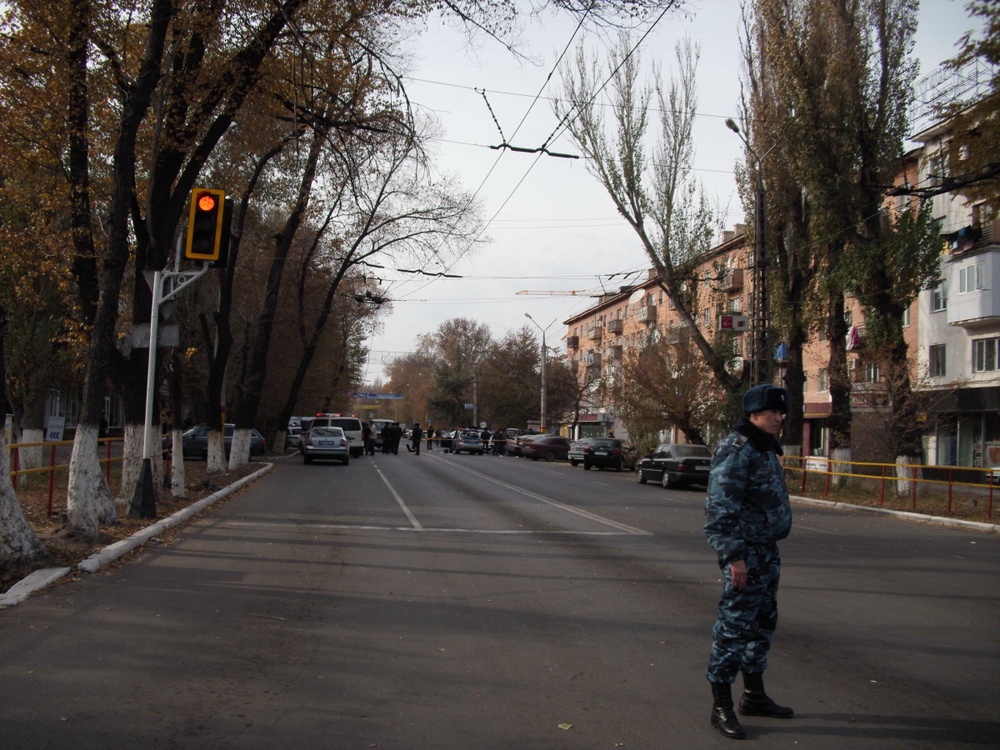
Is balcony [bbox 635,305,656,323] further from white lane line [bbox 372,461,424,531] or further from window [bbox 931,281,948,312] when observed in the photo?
white lane line [bbox 372,461,424,531]

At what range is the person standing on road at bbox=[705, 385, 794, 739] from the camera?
457cm

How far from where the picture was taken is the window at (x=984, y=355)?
110 ft

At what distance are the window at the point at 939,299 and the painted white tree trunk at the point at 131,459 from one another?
32.5 meters

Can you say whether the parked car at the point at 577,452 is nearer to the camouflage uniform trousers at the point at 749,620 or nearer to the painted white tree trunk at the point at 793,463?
the painted white tree trunk at the point at 793,463

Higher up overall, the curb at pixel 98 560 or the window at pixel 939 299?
the window at pixel 939 299

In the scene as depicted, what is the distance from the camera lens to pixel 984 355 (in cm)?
3422

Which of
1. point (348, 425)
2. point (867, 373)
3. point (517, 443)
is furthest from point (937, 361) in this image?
point (348, 425)

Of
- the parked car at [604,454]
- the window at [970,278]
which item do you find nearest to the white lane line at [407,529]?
the parked car at [604,454]

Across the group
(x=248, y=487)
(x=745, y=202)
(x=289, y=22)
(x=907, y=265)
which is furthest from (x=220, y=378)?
(x=907, y=265)

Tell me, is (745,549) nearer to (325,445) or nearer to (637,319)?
(325,445)

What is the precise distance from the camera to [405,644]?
246 inches

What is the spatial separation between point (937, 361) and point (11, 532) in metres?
36.9

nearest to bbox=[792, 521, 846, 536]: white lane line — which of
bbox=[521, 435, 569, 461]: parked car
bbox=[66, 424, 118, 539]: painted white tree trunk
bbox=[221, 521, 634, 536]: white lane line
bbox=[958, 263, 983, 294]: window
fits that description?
bbox=[221, 521, 634, 536]: white lane line

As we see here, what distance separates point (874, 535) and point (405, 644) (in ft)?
34.9
